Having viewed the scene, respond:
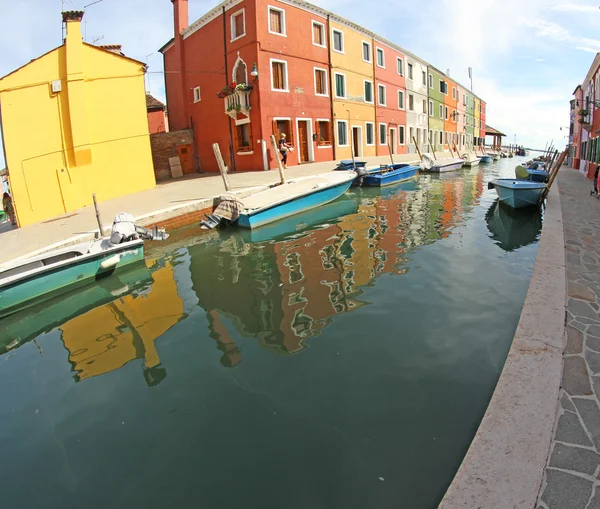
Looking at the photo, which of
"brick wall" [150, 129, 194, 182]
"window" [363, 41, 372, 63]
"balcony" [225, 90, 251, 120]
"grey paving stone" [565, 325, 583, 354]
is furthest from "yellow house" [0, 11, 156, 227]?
"window" [363, 41, 372, 63]

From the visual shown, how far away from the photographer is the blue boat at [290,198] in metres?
10.1

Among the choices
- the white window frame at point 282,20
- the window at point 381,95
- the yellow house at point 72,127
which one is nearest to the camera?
the yellow house at point 72,127

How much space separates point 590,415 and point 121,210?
36.7 ft

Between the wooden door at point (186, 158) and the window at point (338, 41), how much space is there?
968 cm

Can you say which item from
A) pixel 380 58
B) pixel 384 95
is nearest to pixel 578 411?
pixel 384 95

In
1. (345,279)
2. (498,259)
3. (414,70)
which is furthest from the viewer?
(414,70)

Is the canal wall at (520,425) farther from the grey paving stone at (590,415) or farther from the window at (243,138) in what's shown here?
the window at (243,138)

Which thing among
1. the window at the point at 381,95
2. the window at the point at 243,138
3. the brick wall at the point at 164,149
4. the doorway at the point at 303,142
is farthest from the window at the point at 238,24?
the window at the point at 381,95

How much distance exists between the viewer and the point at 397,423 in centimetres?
281

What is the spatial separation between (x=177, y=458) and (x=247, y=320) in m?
2.22

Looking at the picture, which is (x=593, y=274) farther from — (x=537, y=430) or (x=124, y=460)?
(x=124, y=460)

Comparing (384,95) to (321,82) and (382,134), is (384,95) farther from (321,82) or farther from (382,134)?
(321,82)

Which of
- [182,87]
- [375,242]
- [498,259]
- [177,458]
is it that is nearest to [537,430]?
[177,458]

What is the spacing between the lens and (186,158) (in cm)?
2177
